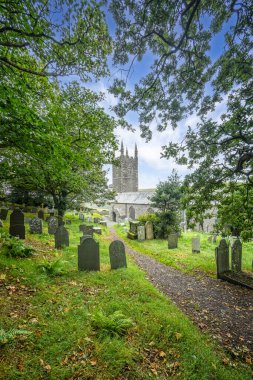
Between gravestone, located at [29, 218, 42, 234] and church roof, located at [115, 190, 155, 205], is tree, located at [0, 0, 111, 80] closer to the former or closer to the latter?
gravestone, located at [29, 218, 42, 234]

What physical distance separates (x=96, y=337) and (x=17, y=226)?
7.70 metres

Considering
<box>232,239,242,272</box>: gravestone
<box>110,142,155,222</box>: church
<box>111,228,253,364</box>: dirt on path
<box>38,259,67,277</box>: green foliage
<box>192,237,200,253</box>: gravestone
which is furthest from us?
<box>110,142,155,222</box>: church

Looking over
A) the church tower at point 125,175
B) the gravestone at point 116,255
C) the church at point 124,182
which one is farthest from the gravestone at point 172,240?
the church tower at point 125,175

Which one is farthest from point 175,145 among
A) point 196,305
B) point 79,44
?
point 196,305

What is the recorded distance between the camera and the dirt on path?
11.8ft

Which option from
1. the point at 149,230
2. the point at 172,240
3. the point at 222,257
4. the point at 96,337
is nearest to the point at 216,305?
the point at 222,257

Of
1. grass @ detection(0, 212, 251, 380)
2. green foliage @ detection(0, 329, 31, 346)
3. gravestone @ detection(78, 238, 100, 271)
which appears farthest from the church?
green foliage @ detection(0, 329, 31, 346)

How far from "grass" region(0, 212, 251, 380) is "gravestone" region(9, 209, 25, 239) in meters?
4.59

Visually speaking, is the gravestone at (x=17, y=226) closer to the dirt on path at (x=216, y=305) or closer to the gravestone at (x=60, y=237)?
the gravestone at (x=60, y=237)

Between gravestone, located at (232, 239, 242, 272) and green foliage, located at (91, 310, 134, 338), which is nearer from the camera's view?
green foliage, located at (91, 310, 134, 338)

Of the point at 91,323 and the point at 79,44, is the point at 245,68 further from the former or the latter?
the point at 91,323

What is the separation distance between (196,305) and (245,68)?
7.31 metres

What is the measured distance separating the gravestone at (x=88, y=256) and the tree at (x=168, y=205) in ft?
31.5

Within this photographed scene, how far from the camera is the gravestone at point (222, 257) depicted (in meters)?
6.92
